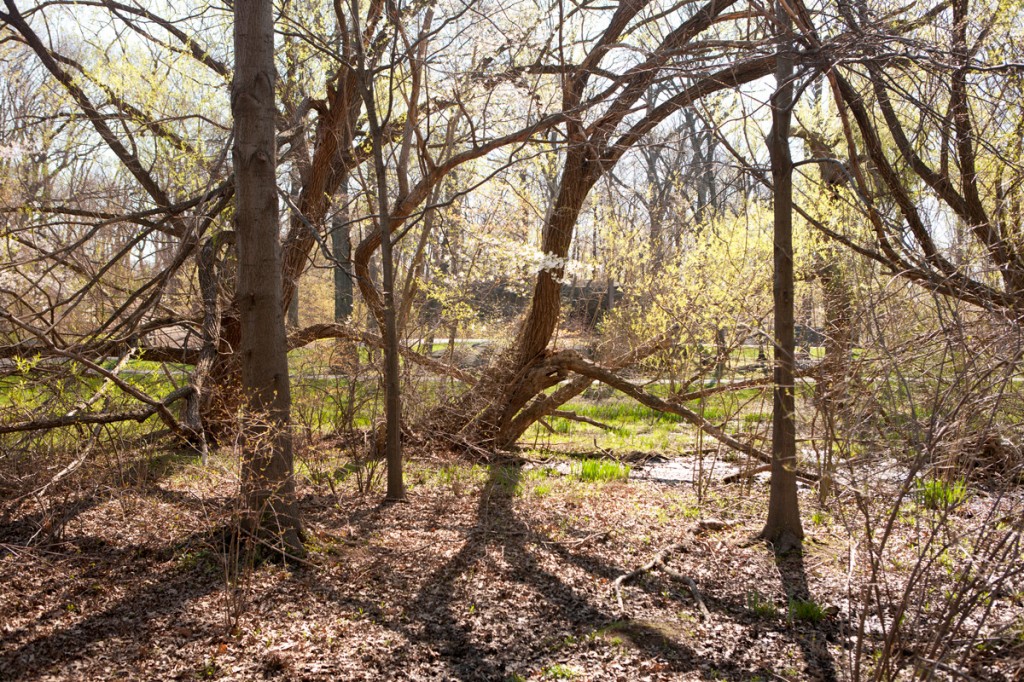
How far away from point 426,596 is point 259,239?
8.68 feet

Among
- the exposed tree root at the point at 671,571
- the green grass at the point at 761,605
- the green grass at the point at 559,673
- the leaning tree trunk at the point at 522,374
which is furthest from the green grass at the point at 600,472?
the green grass at the point at 559,673

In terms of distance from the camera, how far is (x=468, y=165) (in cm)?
1073

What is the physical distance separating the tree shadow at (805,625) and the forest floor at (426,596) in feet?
0.05

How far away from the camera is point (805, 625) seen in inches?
181

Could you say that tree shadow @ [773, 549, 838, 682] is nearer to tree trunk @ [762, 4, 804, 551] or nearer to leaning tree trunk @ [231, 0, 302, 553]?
tree trunk @ [762, 4, 804, 551]

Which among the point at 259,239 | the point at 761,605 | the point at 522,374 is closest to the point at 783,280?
the point at 761,605

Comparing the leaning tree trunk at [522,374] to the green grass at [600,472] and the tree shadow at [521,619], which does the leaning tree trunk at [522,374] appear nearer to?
the green grass at [600,472]

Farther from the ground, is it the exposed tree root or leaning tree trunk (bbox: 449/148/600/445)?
leaning tree trunk (bbox: 449/148/600/445)

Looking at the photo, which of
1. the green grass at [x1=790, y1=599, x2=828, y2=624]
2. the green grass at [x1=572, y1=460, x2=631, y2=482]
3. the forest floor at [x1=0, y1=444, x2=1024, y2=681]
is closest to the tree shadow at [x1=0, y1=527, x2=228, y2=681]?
the forest floor at [x1=0, y1=444, x2=1024, y2=681]

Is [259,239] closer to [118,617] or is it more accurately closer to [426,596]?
[118,617]

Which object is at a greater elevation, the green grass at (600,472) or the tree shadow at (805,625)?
the green grass at (600,472)

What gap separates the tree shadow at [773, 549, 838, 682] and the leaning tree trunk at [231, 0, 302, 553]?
10.9 feet

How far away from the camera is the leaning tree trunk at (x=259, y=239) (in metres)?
5.09

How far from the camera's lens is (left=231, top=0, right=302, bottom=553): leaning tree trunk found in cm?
509
